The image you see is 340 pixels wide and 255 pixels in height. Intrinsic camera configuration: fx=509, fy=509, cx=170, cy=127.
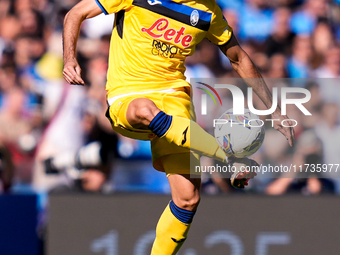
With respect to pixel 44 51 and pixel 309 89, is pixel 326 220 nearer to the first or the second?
pixel 309 89

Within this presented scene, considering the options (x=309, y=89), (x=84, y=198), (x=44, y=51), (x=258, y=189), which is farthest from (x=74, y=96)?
(x=309, y=89)

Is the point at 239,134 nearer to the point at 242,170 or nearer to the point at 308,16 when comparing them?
the point at 242,170

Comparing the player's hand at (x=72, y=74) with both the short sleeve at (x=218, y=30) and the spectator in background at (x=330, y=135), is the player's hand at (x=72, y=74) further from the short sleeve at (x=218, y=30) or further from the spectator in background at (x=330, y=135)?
the spectator in background at (x=330, y=135)

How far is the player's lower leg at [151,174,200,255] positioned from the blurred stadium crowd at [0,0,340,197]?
6.41 feet

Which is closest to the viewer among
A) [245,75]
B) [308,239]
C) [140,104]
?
[140,104]

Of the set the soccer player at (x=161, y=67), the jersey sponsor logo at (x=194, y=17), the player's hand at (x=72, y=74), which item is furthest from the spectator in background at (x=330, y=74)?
the player's hand at (x=72, y=74)

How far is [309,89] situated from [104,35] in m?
2.71

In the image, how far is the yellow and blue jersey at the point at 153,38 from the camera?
3.93 m

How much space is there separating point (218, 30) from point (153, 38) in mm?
598

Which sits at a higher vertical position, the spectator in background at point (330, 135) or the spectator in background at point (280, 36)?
the spectator in background at point (280, 36)

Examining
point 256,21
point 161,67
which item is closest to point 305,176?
point 256,21

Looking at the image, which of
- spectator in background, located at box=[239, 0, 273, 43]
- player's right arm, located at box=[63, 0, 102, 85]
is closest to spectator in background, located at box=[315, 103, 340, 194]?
spectator in background, located at box=[239, 0, 273, 43]

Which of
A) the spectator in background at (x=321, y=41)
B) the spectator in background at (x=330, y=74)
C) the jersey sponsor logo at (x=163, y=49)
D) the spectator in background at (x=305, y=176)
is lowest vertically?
the spectator in background at (x=305, y=176)

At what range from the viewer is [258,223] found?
19.1ft
